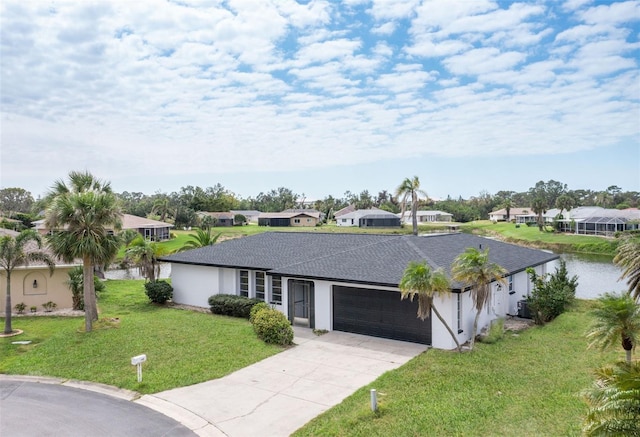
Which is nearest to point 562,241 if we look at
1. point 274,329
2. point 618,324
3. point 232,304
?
point 232,304

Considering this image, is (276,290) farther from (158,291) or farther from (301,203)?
(301,203)

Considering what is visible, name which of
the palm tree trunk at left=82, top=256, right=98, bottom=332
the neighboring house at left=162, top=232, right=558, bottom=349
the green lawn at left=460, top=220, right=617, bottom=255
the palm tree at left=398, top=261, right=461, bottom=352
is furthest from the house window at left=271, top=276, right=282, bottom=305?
the green lawn at left=460, top=220, right=617, bottom=255

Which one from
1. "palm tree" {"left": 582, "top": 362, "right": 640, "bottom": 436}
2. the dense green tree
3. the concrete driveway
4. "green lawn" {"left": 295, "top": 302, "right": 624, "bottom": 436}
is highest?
the dense green tree

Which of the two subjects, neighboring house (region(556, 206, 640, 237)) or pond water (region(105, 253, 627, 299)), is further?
neighboring house (region(556, 206, 640, 237))

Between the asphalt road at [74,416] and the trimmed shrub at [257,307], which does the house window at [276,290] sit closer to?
the trimmed shrub at [257,307]

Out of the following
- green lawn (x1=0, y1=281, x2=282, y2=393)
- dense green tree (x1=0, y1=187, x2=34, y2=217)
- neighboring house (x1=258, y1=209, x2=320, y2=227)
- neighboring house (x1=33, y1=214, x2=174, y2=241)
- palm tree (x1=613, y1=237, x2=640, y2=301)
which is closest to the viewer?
green lawn (x1=0, y1=281, x2=282, y2=393)

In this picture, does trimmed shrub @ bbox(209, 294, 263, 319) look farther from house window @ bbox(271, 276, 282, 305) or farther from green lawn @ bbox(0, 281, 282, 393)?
house window @ bbox(271, 276, 282, 305)

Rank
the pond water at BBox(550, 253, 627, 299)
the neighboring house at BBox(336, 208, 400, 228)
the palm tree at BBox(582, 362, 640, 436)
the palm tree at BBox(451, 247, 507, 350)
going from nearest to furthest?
the palm tree at BBox(582, 362, 640, 436) < the palm tree at BBox(451, 247, 507, 350) < the pond water at BBox(550, 253, 627, 299) < the neighboring house at BBox(336, 208, 400, 228)
